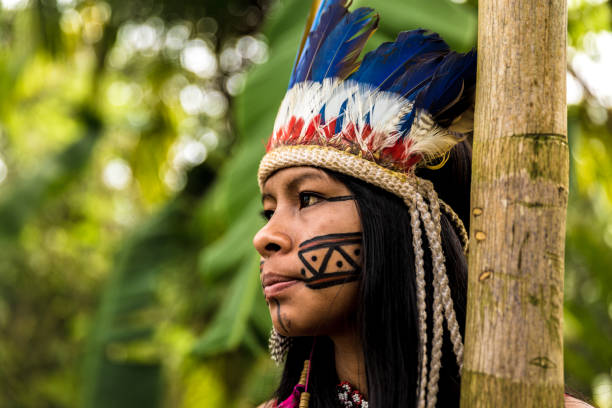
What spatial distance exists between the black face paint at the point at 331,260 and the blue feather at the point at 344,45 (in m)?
0.41

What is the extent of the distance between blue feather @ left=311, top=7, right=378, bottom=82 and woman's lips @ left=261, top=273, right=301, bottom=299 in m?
0.50

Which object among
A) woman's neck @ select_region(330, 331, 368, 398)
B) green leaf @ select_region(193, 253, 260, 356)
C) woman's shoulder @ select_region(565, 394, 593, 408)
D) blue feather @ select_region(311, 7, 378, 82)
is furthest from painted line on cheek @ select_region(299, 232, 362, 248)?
green leaf @ select_region(193, 253, 260, 356)

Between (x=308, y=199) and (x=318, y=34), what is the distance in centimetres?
44

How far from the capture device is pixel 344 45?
1588 mm

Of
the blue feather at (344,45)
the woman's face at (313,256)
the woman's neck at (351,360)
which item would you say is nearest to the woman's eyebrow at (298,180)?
the woman's face at (313,256)

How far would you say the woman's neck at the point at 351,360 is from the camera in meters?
1.58

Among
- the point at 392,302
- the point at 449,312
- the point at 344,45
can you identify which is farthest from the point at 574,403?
the point at 344,45

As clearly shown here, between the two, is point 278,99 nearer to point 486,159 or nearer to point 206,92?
point 486,159

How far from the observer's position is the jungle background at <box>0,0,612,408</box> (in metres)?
2.84

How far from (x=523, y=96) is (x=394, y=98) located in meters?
0.34

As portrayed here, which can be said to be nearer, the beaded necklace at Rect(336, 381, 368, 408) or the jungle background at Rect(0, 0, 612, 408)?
the beaded necklace at Rect(336, 381, 368, 408)

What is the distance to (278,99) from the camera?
2.76m

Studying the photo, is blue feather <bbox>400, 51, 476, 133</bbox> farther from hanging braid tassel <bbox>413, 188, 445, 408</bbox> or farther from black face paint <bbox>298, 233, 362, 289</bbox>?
black face paint <bbox>298, 233, 362, 289</bbox>

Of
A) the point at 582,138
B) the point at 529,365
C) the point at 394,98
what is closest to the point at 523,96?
the point at 394,98
